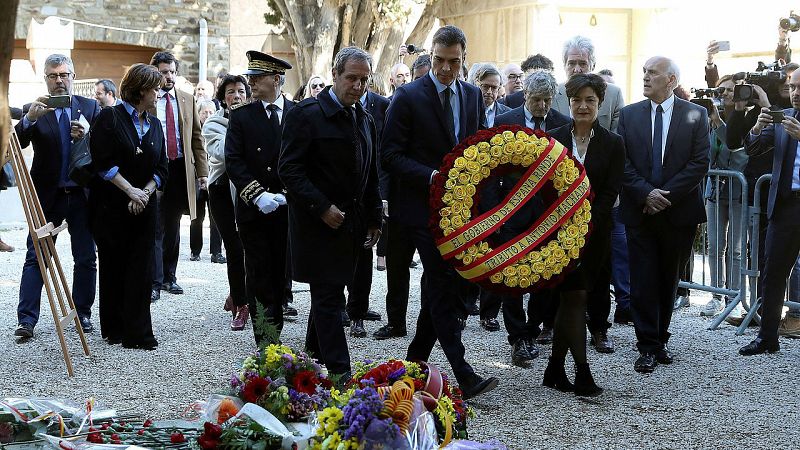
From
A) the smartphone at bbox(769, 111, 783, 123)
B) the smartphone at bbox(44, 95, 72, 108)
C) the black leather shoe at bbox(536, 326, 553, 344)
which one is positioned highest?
the smartphone at bbox(44, 95, 72, 108)

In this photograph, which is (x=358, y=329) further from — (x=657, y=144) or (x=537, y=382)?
(x=657, y=144)

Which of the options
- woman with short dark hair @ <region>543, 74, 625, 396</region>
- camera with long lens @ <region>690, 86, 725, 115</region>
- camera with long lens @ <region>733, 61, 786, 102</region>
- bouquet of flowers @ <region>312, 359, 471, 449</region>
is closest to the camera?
bouquet of flowers @ <region>312, 359, 471, 449</region>

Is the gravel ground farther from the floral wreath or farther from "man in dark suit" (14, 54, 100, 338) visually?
the floral wreath

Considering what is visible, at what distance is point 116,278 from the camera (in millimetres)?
8391

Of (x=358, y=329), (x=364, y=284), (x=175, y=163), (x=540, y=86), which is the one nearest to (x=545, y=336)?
(x=358, y=329)

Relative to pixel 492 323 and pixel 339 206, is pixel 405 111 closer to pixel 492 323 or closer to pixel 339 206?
pixel 339 206

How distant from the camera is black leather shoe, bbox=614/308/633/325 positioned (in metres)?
9.31

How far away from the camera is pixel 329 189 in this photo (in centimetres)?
663

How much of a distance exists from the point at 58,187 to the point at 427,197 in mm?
3548

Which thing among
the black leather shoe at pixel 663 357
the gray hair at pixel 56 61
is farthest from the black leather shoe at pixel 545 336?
the gray hair at pixel 56 61

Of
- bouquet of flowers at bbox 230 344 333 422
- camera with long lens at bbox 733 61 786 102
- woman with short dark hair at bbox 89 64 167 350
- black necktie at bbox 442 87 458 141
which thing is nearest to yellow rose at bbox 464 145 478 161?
black necktie at bbox 442 87 458 141

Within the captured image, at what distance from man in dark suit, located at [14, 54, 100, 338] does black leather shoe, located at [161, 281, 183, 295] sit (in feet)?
6.76

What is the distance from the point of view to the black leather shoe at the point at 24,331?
27.6ft

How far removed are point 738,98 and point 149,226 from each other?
15.3 ft
